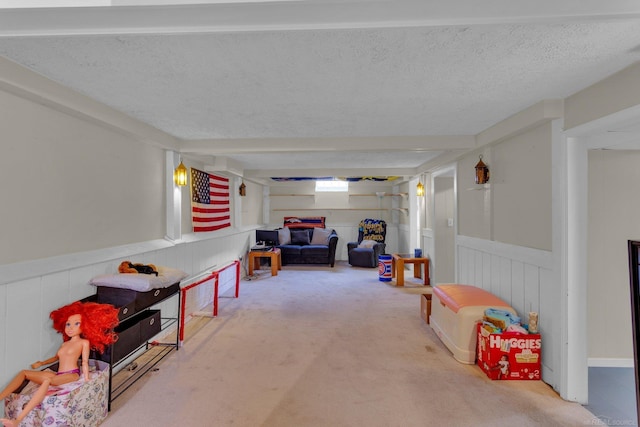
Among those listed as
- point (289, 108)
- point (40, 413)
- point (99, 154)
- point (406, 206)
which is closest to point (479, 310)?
point (289, 108)

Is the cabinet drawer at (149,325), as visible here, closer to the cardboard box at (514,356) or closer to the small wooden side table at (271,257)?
the cardboard box at (514,356)

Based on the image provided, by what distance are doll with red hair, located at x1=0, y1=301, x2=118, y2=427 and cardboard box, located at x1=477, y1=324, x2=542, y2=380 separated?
2.92 meters

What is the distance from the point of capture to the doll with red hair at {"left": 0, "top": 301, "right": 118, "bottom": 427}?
1.93 metres

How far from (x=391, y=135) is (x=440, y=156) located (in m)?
1.68

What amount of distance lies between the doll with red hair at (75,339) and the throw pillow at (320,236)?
641 centimetres

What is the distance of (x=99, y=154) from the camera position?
2.80 m

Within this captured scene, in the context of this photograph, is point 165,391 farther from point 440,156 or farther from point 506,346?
point 440,156

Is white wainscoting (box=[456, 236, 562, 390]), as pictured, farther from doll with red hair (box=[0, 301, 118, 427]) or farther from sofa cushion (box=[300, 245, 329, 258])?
sofa cushion (box=[300, 245, 329, 258])

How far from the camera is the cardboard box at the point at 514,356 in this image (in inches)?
106

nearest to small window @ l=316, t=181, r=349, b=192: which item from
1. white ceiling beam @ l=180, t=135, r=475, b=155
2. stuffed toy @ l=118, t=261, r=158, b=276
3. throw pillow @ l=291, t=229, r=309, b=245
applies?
throw pillow @ l=291, t=229, r=309, b=245

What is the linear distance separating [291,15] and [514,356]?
9.81ft

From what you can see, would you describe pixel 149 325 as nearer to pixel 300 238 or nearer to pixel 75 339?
pixel 75 339

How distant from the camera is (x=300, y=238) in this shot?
28.1 ft

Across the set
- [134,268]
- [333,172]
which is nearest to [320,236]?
[333,172]
